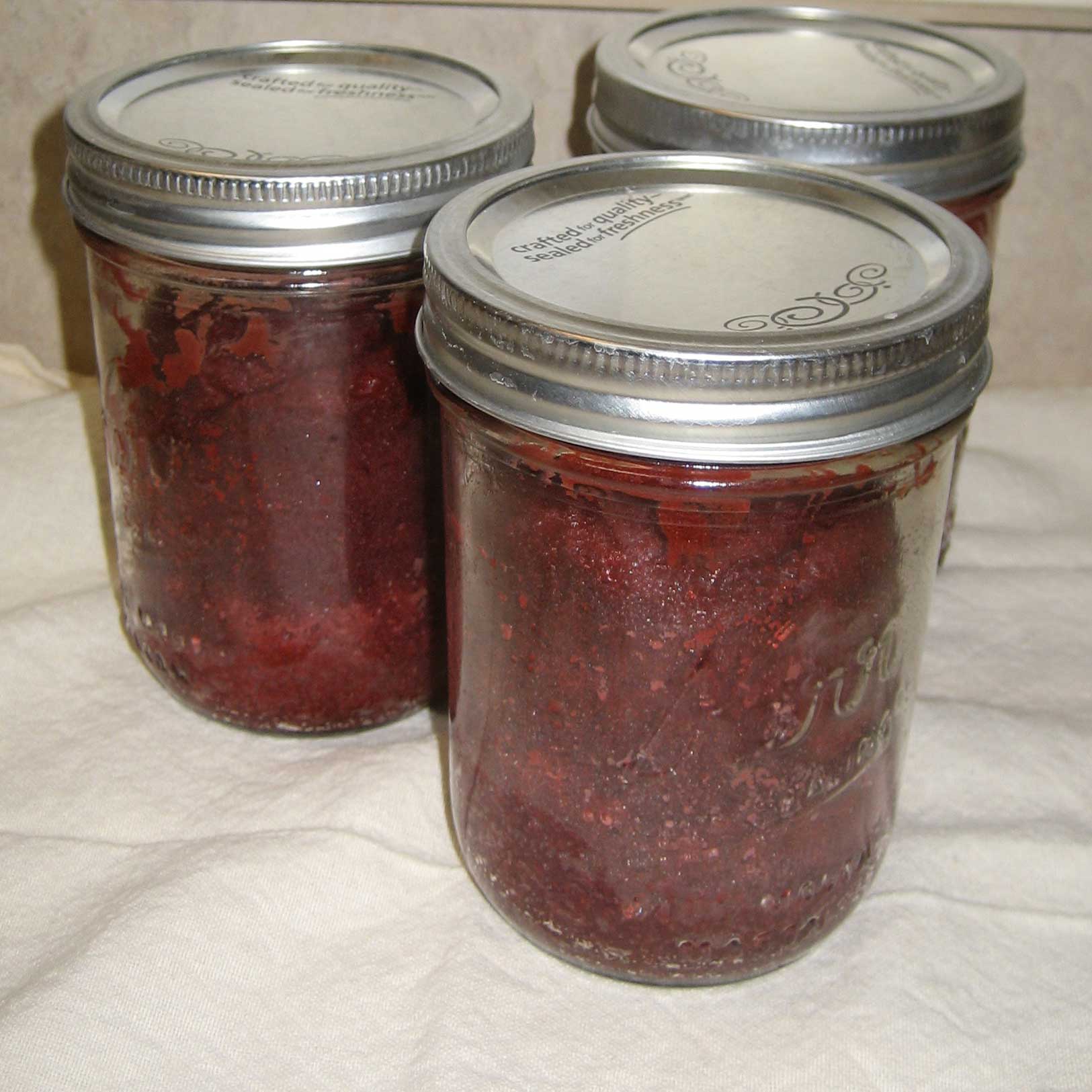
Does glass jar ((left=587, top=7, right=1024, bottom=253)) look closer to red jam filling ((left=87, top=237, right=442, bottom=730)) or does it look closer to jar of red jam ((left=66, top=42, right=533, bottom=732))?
jar of red jam ((left=66, top=42, right=533, bottom=732))

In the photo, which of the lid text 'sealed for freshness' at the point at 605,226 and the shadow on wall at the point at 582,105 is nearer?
the lid text 'sealed for freshness' at the point at 605,226

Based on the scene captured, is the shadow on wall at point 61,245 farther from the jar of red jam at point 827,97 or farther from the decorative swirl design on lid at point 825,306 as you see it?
the decorative swirl design on lid at point 825,306

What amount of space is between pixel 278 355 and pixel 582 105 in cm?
57

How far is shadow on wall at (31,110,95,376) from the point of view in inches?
51.6

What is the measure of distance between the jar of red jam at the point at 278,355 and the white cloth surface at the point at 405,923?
0.07 m

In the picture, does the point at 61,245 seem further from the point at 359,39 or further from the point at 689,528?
the point at 689,528

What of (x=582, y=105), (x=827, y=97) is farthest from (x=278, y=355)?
(x=582, y=105)

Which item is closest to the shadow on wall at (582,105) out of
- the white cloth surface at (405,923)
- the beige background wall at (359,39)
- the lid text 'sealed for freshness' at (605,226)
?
the beige background wall at (359,39)

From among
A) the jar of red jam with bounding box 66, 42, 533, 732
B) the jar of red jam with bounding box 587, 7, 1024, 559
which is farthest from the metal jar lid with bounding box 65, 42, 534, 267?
the jar of red jam with bounding box 587, 7, 1024, 559

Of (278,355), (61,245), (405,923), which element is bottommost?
(405,923)

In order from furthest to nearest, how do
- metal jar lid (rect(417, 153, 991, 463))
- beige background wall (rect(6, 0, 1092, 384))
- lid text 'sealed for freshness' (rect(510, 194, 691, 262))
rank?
1. beige background wall (rect(6, 0, 1092, 384))
2. lid text 'sealed for freshness' (rect(510, 194, 691, 262))
3. metal jar lid (rect(417, 153, 991, 463))

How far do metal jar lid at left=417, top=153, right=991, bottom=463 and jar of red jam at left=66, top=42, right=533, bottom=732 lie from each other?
0.10 metres

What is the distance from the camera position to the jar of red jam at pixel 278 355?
0.83 meters

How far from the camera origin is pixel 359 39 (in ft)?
4.18
